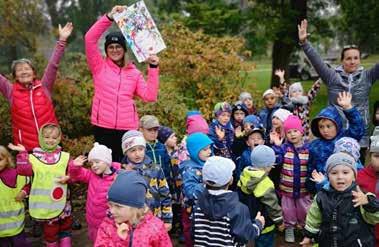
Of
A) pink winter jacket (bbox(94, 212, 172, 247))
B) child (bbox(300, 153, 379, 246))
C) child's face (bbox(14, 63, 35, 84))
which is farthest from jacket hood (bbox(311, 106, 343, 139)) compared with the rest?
child's face (bbox(14, 63, 35, 84))

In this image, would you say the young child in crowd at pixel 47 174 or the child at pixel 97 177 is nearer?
the child at pixel 97 177

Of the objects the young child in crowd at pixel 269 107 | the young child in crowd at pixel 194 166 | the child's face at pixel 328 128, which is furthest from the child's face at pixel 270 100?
the young child in crowd at pixel 194 166

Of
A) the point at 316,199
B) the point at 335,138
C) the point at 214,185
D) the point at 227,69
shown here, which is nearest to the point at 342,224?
the point at 316,199

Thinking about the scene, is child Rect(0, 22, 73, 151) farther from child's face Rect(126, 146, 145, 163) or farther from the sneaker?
the sneaker

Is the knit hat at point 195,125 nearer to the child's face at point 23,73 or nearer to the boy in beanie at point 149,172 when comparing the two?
the boy in beanie at point 149,172

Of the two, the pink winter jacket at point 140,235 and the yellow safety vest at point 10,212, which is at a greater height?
the pink winter jacket at point 140,235

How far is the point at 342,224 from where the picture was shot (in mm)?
3494

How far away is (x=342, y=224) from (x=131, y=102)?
7.84 ft

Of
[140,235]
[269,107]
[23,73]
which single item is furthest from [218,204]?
[269,107]

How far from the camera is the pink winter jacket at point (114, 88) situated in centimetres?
470

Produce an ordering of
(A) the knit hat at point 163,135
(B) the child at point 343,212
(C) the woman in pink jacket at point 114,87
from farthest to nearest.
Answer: (A) the knit hat at point 163,135, (C) the woman in pink jacket at point 114,87, (B) the child at point 343,212

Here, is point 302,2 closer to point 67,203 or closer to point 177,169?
point 177,169

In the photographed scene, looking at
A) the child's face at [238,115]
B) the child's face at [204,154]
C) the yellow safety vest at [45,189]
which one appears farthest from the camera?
the child's face at [238,115]

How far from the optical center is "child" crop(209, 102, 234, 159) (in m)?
5.89
